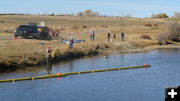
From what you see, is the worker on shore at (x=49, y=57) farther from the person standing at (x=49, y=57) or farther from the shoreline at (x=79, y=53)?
the shoreline at (x=79, y=53)

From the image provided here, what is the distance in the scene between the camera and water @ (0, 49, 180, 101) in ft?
82.5

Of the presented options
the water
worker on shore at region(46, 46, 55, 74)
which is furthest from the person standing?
the water

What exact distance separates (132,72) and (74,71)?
586 centimetres

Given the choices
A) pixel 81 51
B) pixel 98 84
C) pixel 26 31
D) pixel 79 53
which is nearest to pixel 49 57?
pixel 79 53

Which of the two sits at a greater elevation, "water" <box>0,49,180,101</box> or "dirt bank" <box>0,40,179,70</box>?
"dirt bank" <box>0,40,179,70</box>

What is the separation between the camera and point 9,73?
34125mm

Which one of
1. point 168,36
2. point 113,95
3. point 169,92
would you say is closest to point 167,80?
point 113,95

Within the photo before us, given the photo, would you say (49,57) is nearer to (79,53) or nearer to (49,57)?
(49,57)

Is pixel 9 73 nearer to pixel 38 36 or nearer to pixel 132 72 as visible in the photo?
pixel 132 72

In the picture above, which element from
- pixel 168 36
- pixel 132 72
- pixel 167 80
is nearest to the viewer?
pixel 167 80

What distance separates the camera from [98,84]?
29.9 m

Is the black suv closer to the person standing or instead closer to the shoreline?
the shoreline

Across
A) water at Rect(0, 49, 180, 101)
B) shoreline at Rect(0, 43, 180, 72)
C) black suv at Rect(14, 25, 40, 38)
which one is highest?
black suv at Rect(14, 25, 40, 38)

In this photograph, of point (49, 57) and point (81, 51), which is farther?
point (81, 51)
